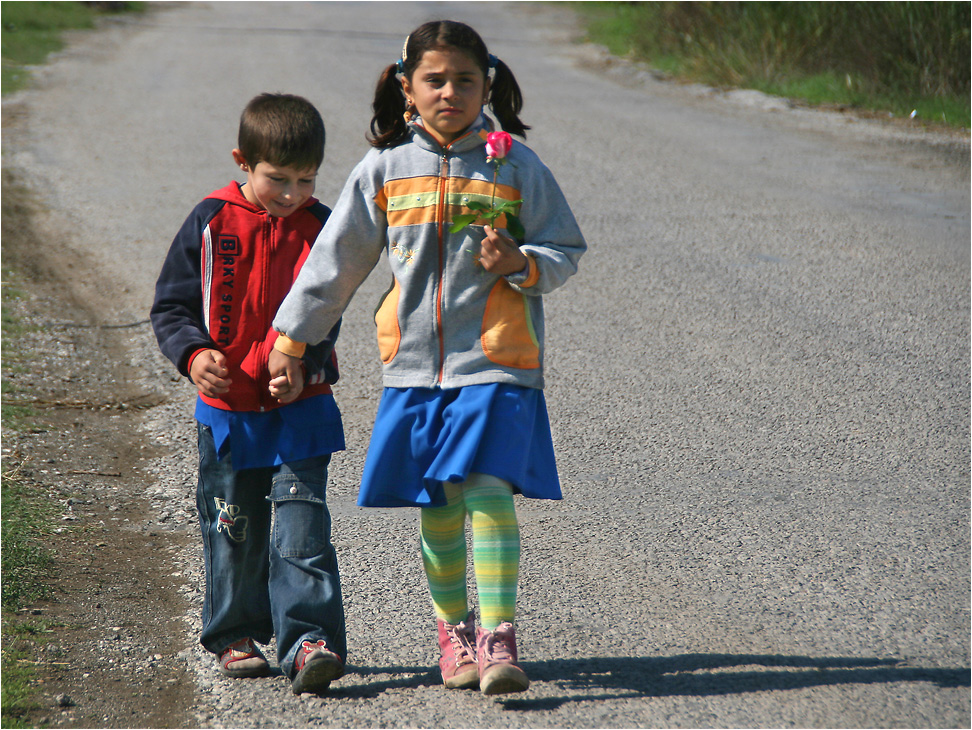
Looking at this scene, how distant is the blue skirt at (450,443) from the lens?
251 cm

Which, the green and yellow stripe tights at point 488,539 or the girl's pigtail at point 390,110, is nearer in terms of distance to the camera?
the green and yellow stripe tights at point 488,539

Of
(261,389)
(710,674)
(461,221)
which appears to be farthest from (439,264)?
(710,674)

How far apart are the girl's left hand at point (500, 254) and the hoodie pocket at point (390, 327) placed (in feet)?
Result: 0.92

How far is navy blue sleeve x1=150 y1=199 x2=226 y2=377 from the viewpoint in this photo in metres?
2.56

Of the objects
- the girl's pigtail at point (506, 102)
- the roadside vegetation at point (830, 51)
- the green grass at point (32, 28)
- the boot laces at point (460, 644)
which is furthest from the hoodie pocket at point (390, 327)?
the green grass at point (32, 28)

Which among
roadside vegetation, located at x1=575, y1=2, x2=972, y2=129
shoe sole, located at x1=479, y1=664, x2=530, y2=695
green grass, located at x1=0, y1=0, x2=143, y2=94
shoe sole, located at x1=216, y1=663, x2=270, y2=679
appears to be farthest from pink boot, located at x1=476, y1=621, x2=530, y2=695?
green grass, located at x1=0, y1=0, x2=143, y2=94

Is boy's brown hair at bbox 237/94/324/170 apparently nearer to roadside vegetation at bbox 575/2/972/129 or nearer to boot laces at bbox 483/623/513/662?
boot laces at bbox 483/623/513/662

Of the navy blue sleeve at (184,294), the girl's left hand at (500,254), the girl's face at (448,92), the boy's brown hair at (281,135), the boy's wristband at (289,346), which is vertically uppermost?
the girl's face at (448,92)

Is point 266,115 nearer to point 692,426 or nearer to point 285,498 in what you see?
point 285,498

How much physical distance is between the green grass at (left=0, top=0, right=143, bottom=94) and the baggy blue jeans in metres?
11.2

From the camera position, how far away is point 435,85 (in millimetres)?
2559

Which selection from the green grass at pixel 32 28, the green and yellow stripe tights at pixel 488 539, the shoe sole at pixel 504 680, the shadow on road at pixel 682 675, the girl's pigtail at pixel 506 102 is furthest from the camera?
the green grass at pixel 32 28

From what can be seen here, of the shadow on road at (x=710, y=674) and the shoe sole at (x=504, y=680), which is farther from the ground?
the shoe sole at (x=504, y=680)

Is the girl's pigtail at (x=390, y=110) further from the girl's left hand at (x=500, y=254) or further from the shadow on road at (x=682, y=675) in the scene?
the shadow on road at (x=682, y=675)
